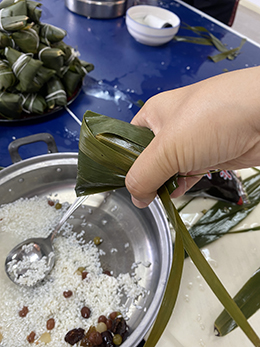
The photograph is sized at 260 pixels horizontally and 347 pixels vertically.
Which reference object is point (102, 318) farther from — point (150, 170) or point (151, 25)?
point (151, 25)

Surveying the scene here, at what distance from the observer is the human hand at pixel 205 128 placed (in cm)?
42

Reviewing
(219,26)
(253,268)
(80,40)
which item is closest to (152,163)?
(253,268)

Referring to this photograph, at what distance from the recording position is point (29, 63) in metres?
1.00

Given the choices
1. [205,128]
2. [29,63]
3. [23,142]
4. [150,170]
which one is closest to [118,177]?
[150,170]

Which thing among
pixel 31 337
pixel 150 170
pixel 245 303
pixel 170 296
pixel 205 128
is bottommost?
pixel 31 337

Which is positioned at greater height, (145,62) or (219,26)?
(219,26)

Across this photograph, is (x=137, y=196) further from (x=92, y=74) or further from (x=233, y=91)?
(x=92, y=74)

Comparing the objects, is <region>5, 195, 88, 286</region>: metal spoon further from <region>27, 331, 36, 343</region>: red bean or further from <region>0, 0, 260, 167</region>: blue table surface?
<region>0, 0, 260, 167</region>: blue table surface

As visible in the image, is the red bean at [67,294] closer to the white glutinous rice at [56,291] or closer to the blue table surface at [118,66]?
the white glutinous rice at [56,291]

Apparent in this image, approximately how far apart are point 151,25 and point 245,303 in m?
1.53

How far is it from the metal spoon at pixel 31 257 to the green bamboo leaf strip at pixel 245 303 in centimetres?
50

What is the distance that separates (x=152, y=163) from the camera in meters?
0.50

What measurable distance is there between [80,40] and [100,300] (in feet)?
4.73

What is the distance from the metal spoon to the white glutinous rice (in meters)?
0.02
